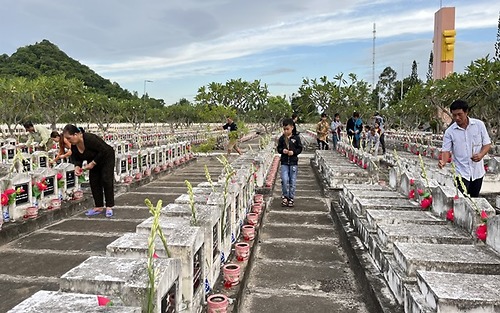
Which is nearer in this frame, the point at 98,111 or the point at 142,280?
the point at 142,280

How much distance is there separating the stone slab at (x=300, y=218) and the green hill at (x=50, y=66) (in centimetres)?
4777

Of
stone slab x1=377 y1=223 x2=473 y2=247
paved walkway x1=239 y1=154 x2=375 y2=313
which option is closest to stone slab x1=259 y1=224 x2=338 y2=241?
paved walkway x1=239 y1=154 x2=375 y2=313

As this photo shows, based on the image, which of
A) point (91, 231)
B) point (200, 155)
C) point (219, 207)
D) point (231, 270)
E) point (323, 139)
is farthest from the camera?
point (200, 155)

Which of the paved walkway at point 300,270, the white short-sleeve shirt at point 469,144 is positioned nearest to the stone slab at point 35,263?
the paved walkway at point 300,270

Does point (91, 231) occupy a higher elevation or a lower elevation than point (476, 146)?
lower

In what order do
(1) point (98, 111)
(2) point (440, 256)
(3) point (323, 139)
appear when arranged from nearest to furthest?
1. (2) point (440, 256)
2. (3) point (323, 139)
3. (1) point (98, 111)

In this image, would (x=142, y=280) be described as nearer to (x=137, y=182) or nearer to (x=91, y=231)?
(x=91, y=231)

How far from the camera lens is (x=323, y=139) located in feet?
47.7

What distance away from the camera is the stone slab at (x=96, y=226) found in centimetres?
545

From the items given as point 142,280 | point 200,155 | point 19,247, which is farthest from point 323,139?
point 142,280

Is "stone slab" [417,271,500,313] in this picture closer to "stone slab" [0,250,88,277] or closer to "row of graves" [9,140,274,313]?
"row of graves" [9,140,274,313]

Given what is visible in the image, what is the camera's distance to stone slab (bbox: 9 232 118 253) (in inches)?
185

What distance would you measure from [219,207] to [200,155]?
1302cm

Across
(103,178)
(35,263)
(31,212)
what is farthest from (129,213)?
(35,263)
